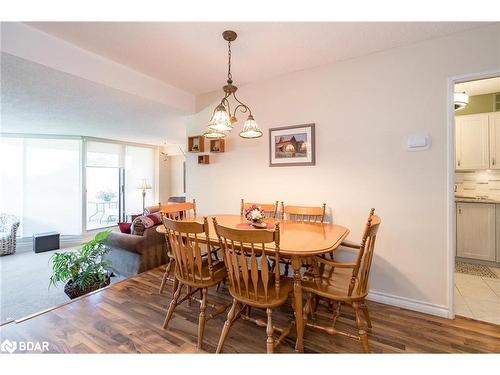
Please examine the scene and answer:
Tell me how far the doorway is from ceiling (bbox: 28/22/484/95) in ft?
4.56

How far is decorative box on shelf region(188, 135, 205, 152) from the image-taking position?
3309 millimetres

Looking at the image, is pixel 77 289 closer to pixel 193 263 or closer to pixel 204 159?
pixel 193 263

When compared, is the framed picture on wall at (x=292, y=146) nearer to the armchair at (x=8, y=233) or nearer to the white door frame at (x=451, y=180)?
the white door frame at (x=451, y=180)

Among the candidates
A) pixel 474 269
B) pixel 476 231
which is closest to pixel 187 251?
pixel 474 269

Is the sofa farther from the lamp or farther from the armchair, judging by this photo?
the lamp

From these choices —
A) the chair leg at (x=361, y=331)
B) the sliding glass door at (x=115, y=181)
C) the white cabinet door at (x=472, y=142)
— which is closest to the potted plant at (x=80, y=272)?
the chair leg at (x=361, y=331)

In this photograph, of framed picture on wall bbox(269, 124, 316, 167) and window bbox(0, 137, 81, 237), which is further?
window bbox(0, 137, 81, 237)

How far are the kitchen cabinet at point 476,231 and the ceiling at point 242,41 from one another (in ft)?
7.66

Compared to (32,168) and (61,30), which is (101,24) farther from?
(32,168)

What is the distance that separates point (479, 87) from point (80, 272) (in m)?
5.55

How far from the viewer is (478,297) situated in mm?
2291

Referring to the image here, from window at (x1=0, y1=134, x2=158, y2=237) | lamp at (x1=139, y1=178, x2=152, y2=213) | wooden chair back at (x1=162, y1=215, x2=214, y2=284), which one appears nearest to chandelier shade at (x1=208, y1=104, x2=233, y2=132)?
wooden chair back at (x1=162, y1=215, x2=214, y2=284)

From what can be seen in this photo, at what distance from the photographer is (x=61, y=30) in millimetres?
1913

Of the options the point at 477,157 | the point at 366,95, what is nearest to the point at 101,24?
A: the point at 366,95
